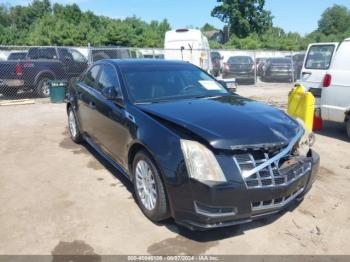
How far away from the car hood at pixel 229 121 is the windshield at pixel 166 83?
0.28 meters

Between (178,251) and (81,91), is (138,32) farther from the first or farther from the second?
(178,251)

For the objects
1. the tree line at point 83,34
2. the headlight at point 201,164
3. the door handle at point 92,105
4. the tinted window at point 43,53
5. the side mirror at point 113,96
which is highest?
the tree line at point 83,34

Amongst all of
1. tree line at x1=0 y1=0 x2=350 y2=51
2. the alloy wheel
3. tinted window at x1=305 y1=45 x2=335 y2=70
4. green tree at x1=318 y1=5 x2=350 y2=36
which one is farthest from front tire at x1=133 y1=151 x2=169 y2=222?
green tree at x1=318 y1=5 x2=350 y2=36

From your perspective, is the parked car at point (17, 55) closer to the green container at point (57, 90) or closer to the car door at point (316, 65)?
the green container at point (57, 90)

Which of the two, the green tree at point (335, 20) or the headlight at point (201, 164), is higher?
the green tree at point (335, 20)

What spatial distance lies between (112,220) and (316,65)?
588 cm

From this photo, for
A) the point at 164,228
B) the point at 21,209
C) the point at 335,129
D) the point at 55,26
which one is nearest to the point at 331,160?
the point at 335,129

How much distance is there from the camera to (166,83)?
4.87 m

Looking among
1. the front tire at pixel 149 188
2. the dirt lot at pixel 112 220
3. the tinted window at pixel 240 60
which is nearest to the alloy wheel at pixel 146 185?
the front tire at pixel 149 188

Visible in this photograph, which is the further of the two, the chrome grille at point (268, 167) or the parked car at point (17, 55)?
the parked car at point (17, 55)

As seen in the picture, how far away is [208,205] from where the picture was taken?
323 centimetres

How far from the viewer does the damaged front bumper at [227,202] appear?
10.5 feet

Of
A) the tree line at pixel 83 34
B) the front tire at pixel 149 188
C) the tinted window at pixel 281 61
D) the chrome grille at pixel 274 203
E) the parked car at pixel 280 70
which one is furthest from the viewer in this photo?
the tree line at pixel 83 34

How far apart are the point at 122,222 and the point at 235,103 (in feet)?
6.17
